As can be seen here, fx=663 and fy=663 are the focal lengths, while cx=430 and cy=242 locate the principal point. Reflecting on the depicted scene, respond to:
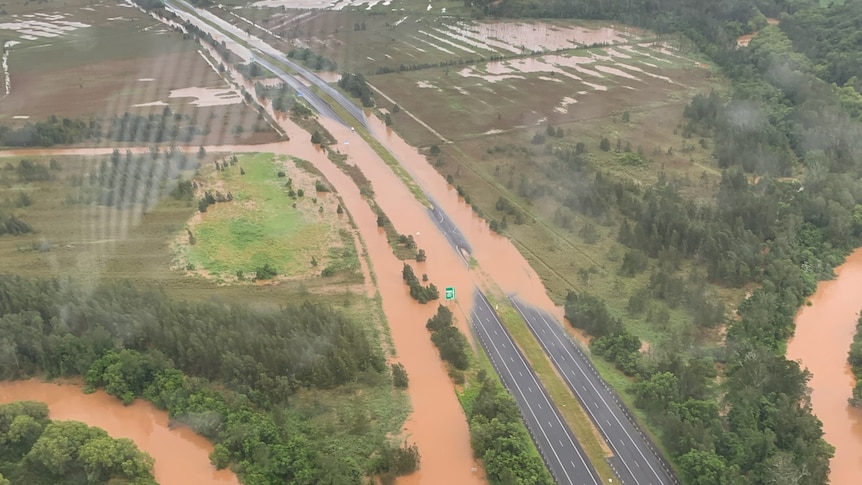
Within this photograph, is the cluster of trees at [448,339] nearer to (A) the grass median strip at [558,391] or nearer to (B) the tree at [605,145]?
(A) the grass median strip at [558,391]

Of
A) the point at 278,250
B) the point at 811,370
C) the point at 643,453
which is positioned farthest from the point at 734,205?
the point at 278,250

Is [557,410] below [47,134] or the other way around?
the other way around

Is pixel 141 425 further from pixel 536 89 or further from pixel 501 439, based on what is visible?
pixel 536 89

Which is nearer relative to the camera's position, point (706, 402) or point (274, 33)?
point (706, 402)

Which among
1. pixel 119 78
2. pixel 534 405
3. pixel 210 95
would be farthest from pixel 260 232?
pixel 119 78

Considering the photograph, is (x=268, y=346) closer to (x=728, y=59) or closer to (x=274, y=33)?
(x=728, y=59)

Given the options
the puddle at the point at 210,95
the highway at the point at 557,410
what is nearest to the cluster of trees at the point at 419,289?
the highway at the point at 557,410
